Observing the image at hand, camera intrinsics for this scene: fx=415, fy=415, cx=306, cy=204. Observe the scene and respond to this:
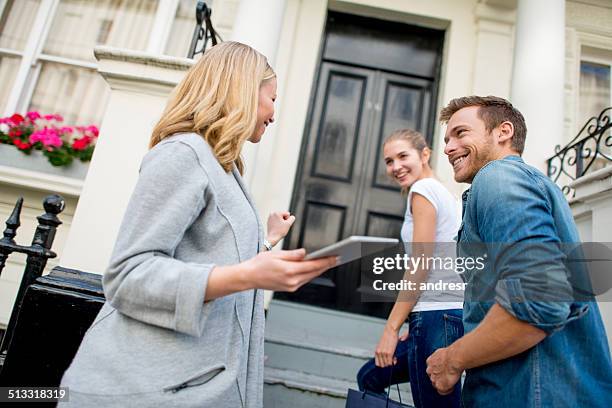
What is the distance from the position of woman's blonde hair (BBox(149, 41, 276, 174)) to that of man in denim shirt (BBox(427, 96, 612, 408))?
747mm

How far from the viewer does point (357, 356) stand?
3.29 meters

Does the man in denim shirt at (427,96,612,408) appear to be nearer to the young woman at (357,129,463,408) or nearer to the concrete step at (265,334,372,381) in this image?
the young woman at (357,129,463,408)

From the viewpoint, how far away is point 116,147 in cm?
261

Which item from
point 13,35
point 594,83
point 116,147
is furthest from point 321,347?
point 13,35

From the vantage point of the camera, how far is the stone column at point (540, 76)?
3.50 m

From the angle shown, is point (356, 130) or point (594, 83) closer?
point (356, 130)

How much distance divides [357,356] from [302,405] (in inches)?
25.7

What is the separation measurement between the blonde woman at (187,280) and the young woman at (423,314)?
93 cm

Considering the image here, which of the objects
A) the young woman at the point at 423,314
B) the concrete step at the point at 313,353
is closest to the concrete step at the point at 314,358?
the concrete step at the point at 313,353

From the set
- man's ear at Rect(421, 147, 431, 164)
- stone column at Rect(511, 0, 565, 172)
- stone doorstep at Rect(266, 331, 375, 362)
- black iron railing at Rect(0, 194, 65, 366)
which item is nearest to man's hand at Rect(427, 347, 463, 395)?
man's ear at Rect(421, 147, 431, 164)

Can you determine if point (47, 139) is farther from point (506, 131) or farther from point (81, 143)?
point (506, 131)

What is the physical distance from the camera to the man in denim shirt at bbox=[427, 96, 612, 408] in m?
1.08

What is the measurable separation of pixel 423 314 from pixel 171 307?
1.27 meters

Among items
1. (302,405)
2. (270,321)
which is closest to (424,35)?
(270,321)
